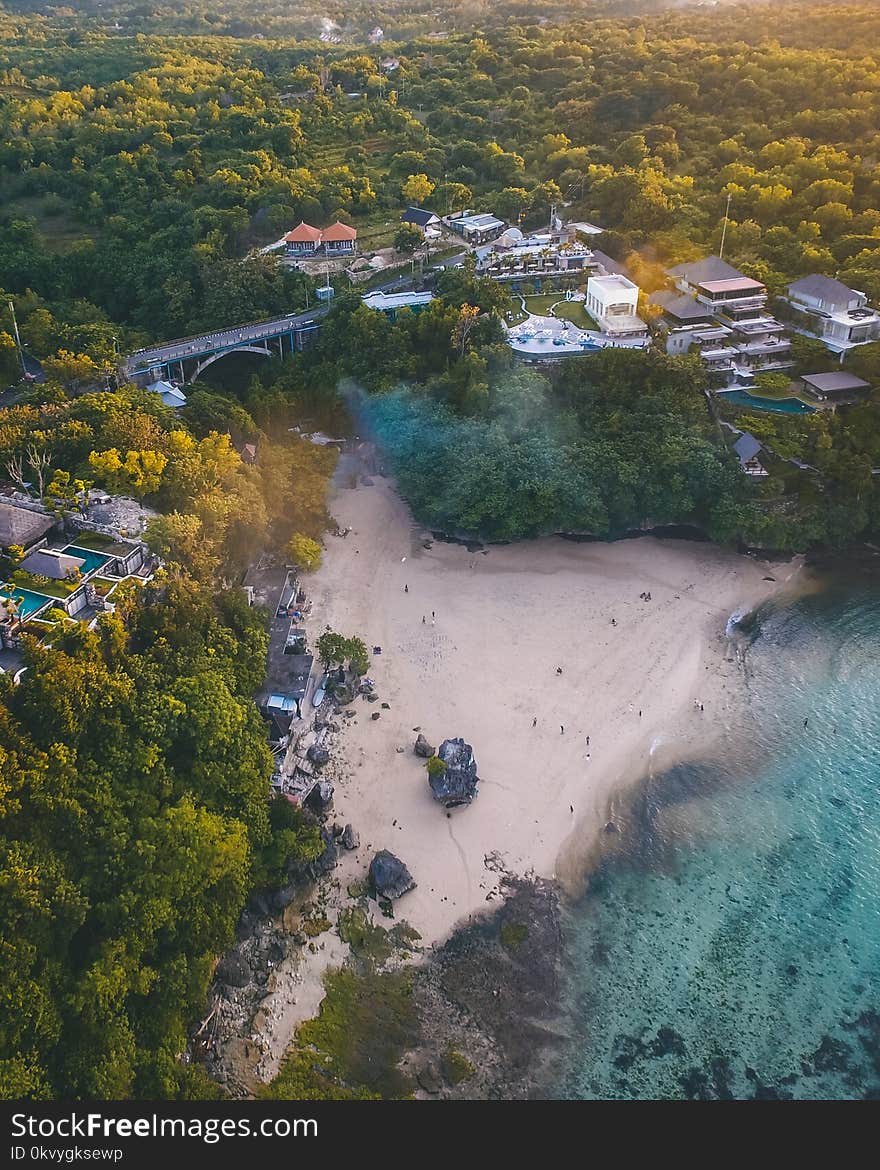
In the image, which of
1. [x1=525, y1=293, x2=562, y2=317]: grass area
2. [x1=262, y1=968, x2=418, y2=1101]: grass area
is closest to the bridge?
[x1=525, y1=293, x2=562, y2=317]: grass area

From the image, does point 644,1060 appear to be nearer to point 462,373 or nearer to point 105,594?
point 105,594

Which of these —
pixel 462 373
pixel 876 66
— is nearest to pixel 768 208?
pixel 876 66

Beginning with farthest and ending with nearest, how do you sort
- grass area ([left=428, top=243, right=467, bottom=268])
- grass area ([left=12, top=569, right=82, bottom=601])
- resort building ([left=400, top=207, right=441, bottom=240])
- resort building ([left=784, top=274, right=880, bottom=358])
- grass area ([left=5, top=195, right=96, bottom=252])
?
1. grass area ([left=5, top=195, right=96, bottom=252])
2. resort building ([left=400, top=207, right=441, bottom=240])
3. grass area ([left=428, top=243, right=467, bottom=268])
4. resort building ([left=784, top=274, right=880, bottom=358])
5. grass area ([left=12, top=569, right=82, bottom=601])

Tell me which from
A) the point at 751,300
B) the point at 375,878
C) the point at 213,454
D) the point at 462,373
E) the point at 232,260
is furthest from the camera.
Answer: the point at 232,260

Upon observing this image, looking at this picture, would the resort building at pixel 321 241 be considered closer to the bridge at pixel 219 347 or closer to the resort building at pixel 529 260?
the bridge at pixel 219 347

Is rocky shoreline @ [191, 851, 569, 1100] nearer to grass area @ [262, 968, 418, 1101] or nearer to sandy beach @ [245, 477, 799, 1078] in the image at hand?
grass area @ [262, 968, 418, 1101]

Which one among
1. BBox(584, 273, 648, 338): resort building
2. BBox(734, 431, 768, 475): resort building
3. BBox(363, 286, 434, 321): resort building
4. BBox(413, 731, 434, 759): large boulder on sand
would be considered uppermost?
BBox(584, 273, 648, 338): resort building

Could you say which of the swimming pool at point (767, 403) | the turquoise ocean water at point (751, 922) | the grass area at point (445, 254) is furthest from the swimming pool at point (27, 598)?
the grass area at point (445, 254)
